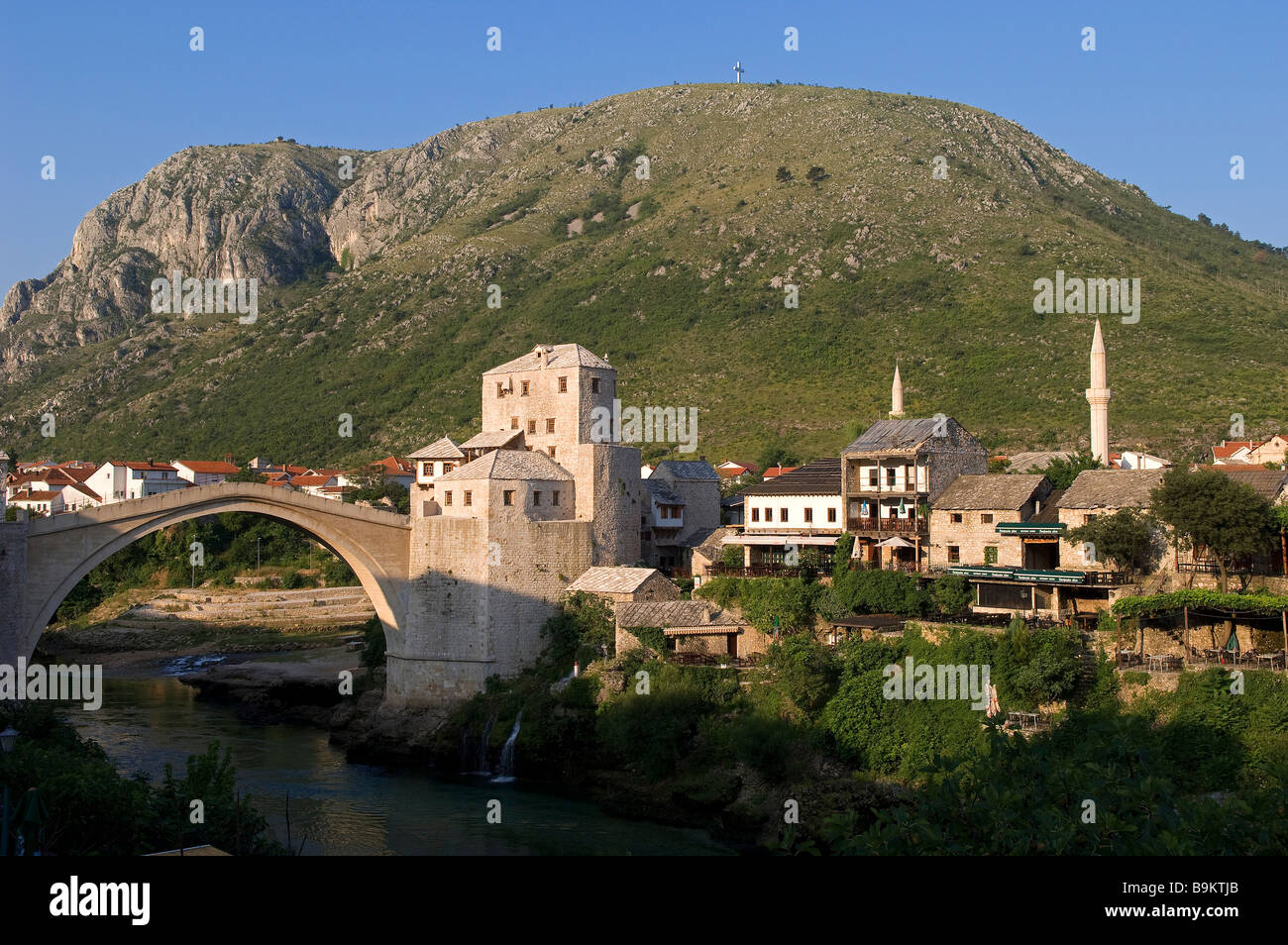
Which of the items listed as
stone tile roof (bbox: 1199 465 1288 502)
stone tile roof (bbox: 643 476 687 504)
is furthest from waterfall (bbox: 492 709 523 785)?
stone tile roof (bbox: 1199 465 1288 502)

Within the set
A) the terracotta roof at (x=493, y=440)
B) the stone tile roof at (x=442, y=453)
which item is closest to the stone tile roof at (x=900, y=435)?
the terracotta roof at (x=493, y=440)

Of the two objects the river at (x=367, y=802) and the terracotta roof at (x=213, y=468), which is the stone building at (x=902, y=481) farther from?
the terracotta roof at (x=213, y=468)

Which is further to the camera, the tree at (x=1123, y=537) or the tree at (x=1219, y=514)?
the tree at (x=1123, y=537)

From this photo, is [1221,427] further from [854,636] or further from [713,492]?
[854,636]

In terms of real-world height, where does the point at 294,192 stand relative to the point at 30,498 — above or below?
above

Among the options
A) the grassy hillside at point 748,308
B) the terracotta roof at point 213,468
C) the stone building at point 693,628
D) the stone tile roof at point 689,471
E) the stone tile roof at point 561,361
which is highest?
the grassy hillside at point 748,308

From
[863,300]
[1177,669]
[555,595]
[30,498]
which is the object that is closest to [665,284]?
[863,300]
